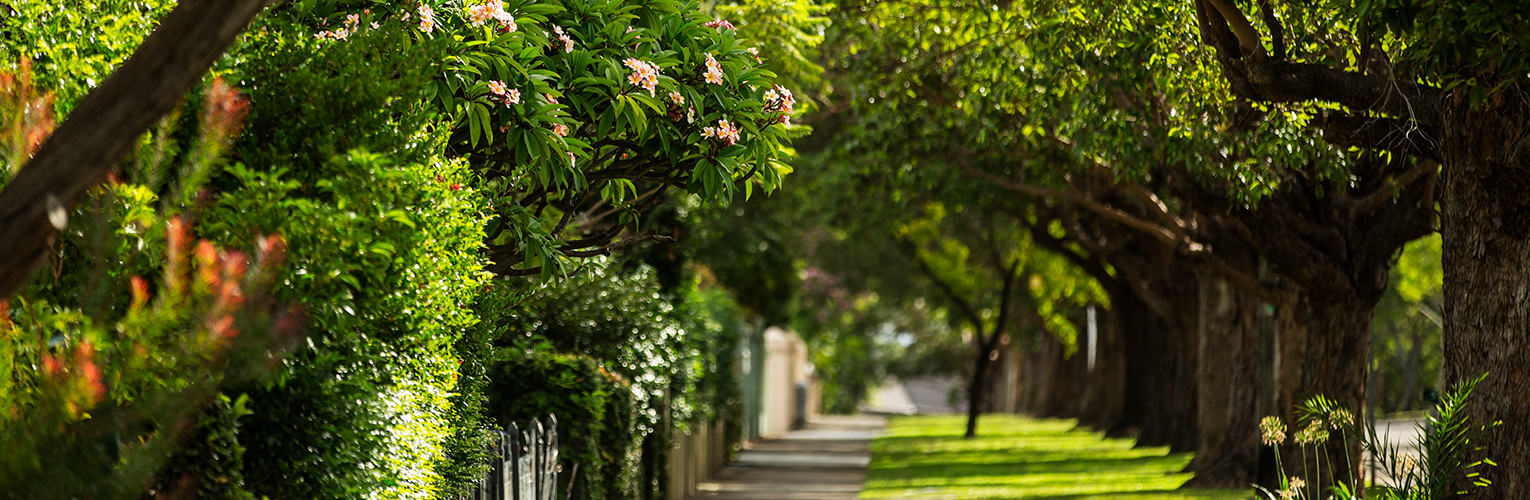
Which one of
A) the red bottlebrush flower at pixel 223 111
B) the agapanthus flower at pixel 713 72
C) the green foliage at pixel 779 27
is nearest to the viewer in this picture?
the red bottlebrush flower at pixel 223 111

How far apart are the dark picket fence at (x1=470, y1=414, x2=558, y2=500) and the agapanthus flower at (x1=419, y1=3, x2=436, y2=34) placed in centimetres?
237

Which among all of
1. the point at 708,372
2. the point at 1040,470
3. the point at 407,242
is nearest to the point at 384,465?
the point at 407,242

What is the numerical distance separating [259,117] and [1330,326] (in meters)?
12.3

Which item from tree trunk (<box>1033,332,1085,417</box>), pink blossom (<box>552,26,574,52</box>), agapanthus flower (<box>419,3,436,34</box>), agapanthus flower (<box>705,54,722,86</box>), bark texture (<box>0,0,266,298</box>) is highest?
tree trunk (<box>1033,332,1085,417</box>)

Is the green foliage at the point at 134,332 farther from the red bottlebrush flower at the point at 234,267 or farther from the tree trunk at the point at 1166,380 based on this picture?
the tree trunk at the point at 1166,380

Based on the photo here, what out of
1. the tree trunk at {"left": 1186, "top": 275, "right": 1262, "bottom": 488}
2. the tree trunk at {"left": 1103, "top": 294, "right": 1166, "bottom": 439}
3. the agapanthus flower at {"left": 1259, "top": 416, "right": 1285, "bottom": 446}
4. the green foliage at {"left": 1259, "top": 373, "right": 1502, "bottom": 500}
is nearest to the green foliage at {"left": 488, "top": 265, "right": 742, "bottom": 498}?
the agapanthus flower at {"left": 1259, "top": 416, "right": 1285, "bottom": 446}

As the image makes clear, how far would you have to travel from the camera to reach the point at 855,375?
68.0m

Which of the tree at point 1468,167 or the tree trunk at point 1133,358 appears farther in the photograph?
the tree trunk at point 1133,358

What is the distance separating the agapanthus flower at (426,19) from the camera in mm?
6656

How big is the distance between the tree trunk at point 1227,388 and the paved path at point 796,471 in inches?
175

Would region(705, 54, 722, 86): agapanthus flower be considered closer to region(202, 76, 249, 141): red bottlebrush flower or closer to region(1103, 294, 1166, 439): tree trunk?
region(202, 76, 249, 141): red bottlebrush flower

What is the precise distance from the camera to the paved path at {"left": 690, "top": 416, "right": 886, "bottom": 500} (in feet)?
65.4

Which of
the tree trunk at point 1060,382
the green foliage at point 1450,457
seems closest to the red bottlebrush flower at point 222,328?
the green foliage at point 1450,457

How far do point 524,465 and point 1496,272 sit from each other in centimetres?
551
